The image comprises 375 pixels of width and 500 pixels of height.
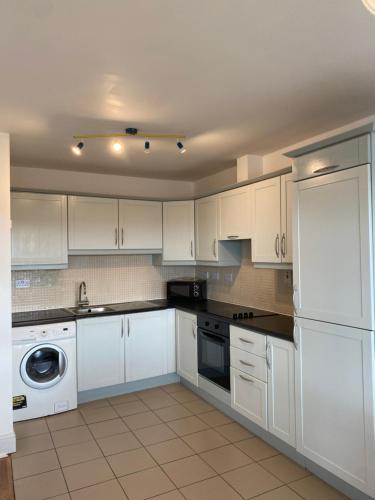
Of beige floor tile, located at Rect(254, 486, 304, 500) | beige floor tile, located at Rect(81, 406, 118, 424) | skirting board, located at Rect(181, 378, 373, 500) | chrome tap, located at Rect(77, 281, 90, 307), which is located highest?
chrome tap, located at Rect(77, 281, 90, 307)

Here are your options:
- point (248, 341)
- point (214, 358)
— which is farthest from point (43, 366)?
point (248, 341)

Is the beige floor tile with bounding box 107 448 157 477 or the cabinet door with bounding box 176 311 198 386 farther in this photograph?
the cabinet door with bounding box 176 311 198 386

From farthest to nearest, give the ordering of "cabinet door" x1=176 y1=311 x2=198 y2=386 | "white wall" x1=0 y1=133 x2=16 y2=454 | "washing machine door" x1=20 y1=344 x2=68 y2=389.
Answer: "cabinet door" x1=176 y1=311 x2=198 y2=386, "washing machine door" x1=20 y1=344 x2=68 y2=389, "white wall" x1=0 y1=133 x2=16 y2=454

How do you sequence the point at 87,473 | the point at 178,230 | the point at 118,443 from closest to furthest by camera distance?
1. the point at 87,473
2. the point at 118,443
3. the point at 178,230

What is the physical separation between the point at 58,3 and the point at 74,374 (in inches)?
124

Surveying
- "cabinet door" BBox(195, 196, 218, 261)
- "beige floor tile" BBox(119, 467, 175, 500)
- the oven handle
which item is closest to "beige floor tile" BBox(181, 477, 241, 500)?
"beige floor tile" BBox(119, 467, 175, 500)

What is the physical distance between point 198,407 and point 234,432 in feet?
1.91

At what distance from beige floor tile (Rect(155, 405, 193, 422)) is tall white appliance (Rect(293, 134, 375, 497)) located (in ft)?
4.06

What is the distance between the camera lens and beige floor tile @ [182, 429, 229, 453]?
2898 millimetres

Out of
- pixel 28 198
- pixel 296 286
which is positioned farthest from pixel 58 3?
pixel 28 198

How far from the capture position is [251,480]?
2.47m

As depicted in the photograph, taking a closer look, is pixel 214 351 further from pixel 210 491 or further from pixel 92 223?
pixel 92 223

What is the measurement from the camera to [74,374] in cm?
364

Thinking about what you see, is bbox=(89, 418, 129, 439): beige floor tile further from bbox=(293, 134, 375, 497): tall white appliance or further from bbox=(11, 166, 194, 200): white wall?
bbox=(11, 166, 194, 200): white wall
